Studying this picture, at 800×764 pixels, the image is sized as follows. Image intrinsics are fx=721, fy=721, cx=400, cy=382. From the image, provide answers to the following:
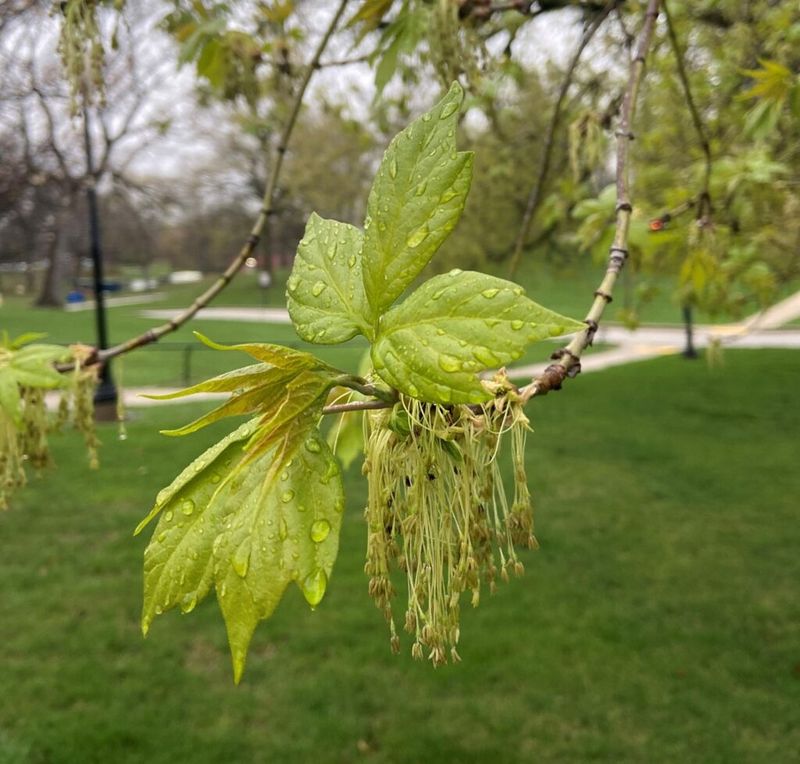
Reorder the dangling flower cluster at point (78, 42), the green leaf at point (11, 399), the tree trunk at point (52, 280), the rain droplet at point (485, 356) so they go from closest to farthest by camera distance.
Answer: the rain droplet at point (485, 356) < the green leaf at point (11, 399) < the dangling flower cluster at point (78, 42) < the tree trunk at point (52, 280)

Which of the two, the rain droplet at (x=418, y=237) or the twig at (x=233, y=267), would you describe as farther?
the twig at (x=233, y=267)

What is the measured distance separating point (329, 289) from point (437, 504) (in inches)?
7.6

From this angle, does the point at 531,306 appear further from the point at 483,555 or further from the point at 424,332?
the point at 483,555

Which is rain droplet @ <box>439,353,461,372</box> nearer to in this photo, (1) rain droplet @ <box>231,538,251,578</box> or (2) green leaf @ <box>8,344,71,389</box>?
(1) rain droplet @ <box>231,538,251,578</box>

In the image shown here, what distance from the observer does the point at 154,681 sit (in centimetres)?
311

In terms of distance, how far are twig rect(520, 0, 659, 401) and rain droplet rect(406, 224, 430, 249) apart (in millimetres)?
118

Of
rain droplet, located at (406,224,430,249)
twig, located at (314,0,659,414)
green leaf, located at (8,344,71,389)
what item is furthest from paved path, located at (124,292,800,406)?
rain droplet, located at (406,224,430,249)

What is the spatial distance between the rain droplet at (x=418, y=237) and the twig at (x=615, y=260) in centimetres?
12

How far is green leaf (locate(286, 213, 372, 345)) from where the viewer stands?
1.58 ft

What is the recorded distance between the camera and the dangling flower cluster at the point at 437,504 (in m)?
0.51

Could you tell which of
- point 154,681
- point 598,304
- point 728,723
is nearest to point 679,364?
point 728,723

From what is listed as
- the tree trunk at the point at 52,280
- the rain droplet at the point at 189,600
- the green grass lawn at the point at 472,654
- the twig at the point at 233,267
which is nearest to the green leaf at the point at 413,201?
the rain droplet at the point at 189,600

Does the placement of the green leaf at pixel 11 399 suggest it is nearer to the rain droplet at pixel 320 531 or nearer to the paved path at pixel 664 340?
the rain droplet at pixel 320 531

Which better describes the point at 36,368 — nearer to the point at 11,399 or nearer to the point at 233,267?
the point at 11,399
